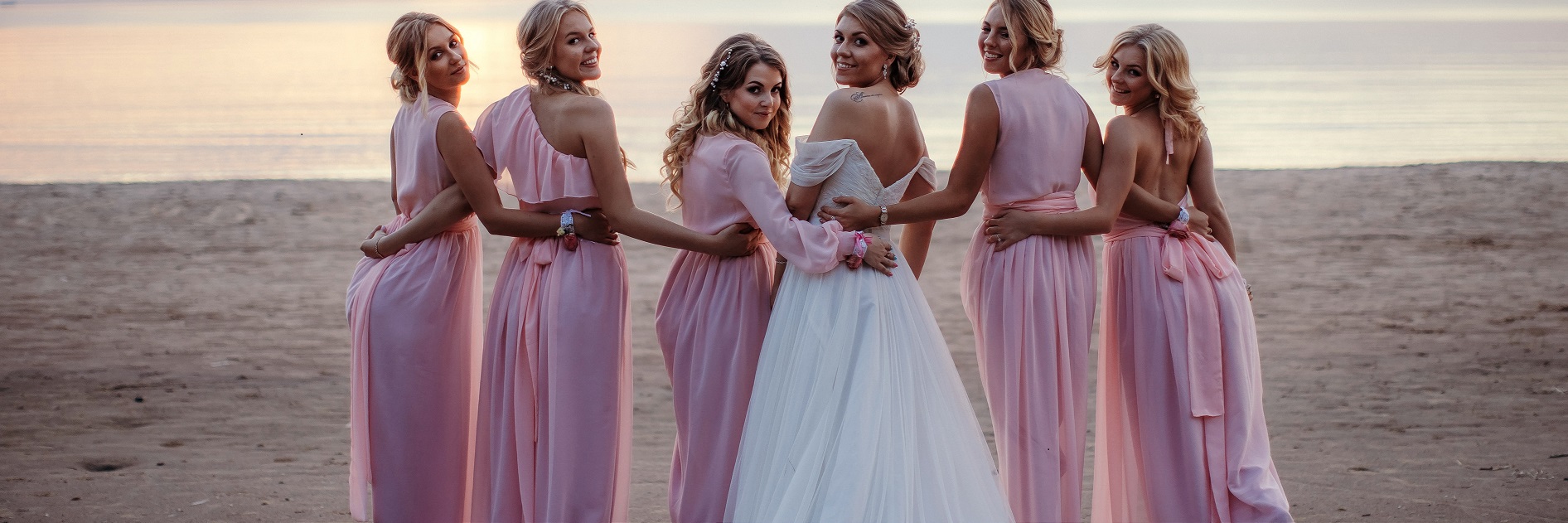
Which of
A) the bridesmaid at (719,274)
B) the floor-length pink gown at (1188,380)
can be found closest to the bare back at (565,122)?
the bridesmaid at (719,274)

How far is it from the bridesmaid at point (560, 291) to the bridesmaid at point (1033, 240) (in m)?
0.91

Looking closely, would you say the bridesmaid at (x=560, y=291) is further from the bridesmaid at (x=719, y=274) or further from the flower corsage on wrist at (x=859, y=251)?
the flower corsage on wrist at (x=859, y=251)

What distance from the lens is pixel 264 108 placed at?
1163 inches

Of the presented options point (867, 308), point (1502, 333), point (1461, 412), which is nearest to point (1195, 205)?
point (867, 308)

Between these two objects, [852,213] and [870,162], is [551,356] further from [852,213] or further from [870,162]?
[870,162]

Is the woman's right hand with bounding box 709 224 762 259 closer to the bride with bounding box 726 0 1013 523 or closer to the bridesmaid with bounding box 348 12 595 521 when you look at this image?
the bride with bounding box 726 0 1013 523

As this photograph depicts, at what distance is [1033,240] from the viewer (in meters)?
4.65

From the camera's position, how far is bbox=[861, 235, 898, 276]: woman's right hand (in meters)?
4.40

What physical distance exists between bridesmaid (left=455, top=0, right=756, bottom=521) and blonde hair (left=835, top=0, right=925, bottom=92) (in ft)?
2.59

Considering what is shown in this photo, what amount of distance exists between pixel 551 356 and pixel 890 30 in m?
1.58

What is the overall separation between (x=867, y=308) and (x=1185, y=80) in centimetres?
145

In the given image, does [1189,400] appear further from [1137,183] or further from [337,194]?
[337,194]

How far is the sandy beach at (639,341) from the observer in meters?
6.38

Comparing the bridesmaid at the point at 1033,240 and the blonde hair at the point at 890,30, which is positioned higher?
the blonde hair at the point at 890,30
